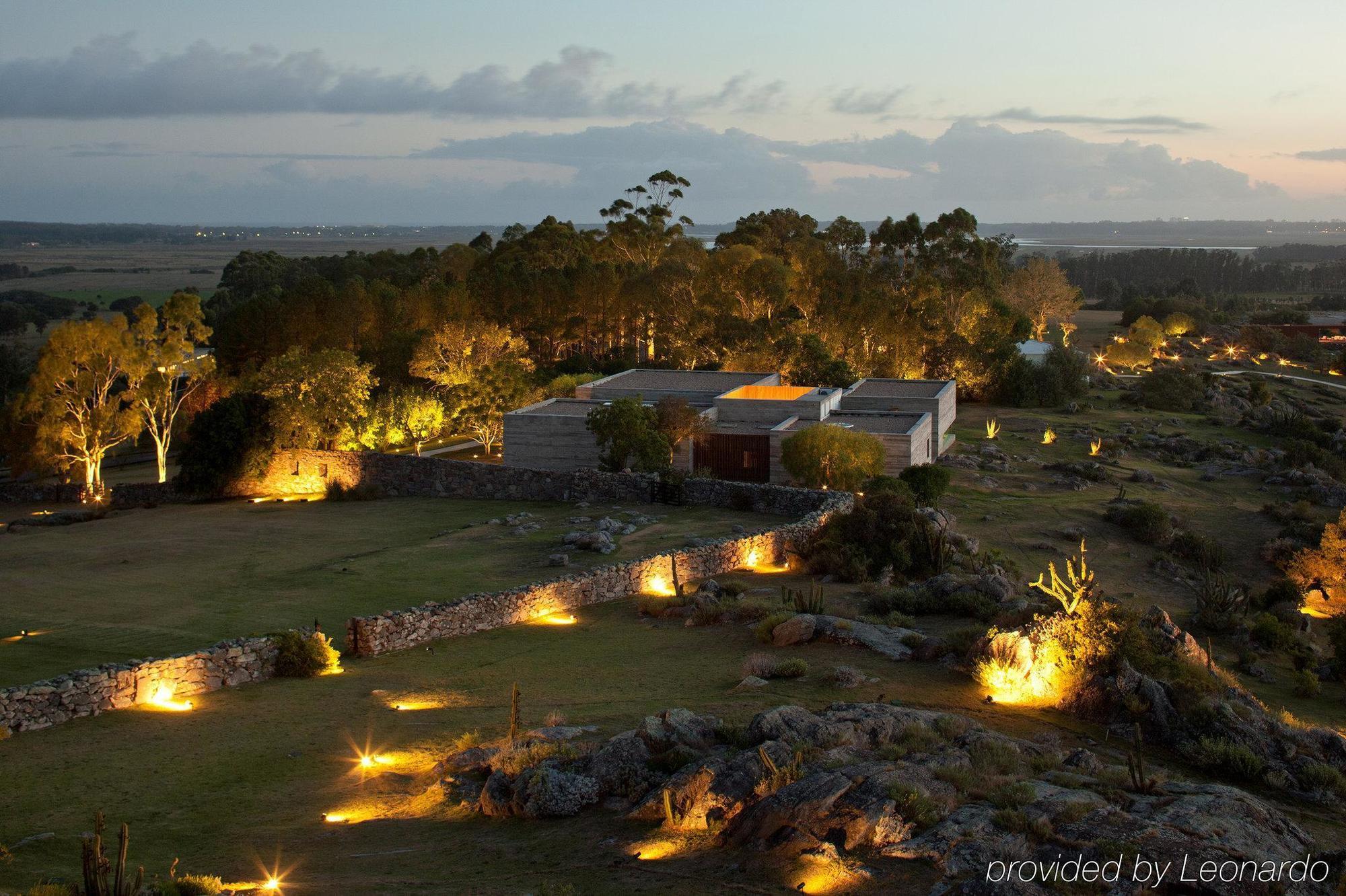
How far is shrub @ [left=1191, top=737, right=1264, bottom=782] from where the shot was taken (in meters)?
13.9

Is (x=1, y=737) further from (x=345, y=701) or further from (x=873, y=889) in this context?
(x=873, y=889)

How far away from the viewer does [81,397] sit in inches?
1710

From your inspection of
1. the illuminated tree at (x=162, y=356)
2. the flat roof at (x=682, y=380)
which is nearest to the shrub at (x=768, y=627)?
the flat roof at (x=682, y=380)

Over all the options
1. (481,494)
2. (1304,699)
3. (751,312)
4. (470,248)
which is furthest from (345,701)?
(470,248)

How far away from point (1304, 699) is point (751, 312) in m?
46.0

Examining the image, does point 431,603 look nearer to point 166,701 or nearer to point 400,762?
point 166,701

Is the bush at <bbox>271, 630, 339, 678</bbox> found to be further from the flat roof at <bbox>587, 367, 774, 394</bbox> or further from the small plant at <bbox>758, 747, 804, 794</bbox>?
the flat roof at <bbox>587, 367, 774, 394</bbox>

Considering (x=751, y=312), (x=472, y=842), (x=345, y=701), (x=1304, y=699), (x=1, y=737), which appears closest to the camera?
(x=472, y=842)

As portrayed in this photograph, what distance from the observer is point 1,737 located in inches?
611

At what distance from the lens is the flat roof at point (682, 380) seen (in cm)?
5194

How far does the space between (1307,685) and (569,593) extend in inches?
587

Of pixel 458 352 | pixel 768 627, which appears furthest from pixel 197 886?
pixel 458 352

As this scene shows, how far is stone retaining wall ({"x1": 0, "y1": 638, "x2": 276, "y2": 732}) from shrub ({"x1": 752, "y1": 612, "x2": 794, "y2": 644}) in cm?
859

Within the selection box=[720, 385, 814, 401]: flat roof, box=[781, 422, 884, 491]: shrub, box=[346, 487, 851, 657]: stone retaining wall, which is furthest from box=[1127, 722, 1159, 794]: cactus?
box=[720, 385, 814, 401]: flat roof
